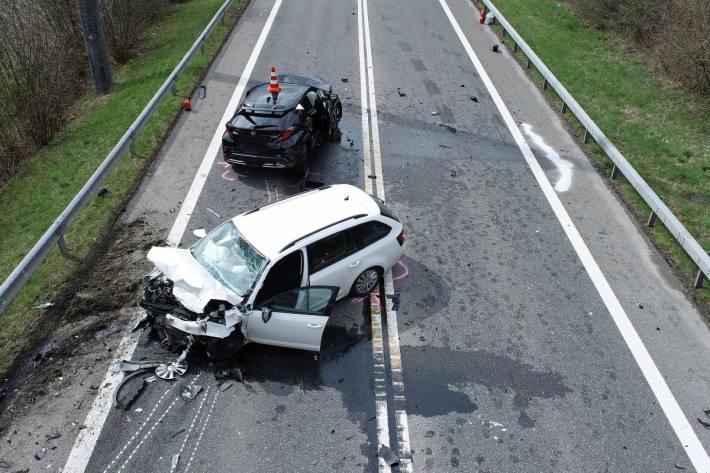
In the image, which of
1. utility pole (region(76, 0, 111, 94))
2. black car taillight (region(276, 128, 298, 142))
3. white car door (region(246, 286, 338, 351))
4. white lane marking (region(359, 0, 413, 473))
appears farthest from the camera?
utility pole (region(76, 0, 111, 94))

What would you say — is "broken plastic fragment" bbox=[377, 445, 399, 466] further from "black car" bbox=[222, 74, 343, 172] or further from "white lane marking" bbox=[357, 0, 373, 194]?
"black car" bbox=[222, 74, 343, 172]

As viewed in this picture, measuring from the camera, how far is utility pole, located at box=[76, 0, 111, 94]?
15825 mm

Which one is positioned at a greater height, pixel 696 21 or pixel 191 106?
pixel 696 21

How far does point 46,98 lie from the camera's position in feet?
54.6

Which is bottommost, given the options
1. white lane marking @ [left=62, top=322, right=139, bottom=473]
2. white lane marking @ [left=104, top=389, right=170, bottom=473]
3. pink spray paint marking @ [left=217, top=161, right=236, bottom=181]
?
white lane marking @ [left=62, top=322, right=139, bottom=473]

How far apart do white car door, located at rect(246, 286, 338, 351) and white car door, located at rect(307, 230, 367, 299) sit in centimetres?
40

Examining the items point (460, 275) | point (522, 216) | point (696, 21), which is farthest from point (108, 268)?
point (696, 21)

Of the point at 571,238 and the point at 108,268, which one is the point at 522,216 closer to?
the point at 571,238

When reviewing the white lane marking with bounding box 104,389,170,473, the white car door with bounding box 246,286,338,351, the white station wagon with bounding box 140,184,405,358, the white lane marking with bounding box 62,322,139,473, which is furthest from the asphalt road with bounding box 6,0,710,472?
the white station wagon with bounding box 140,184,405,358

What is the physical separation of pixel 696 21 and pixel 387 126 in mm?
8610

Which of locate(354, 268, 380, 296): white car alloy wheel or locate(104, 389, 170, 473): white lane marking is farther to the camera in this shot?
locate(354, 268, 380, 296): white car alloy wheel

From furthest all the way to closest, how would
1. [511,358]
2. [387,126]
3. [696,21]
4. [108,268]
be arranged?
1. [696,21]
2. [387,126]
3. [108,268]
4. [511,358]

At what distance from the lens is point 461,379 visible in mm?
7648

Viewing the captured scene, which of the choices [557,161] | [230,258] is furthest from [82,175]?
[557,161]
